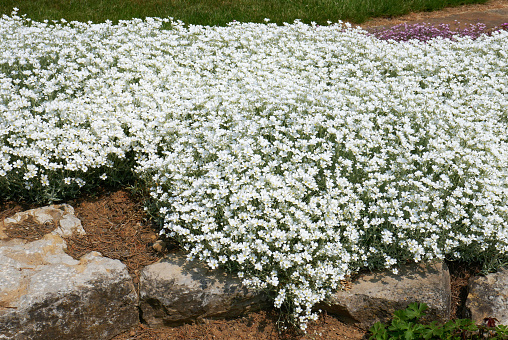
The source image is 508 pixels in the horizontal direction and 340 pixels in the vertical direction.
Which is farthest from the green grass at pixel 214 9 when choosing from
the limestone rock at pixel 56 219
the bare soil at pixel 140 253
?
the limestone rock at pixel 56 219

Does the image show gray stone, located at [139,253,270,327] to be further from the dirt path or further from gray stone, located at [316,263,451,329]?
the dirt path

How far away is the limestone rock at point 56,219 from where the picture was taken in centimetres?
399

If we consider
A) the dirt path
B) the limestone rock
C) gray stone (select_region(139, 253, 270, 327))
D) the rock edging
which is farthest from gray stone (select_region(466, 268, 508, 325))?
the dirt path

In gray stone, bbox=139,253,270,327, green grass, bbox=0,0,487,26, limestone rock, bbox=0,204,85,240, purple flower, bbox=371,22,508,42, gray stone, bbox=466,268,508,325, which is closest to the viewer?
gray stone, bbox=139,253,270,327

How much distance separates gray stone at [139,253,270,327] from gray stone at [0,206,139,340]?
0.14m

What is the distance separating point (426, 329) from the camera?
136 inches

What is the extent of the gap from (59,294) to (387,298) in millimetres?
2657

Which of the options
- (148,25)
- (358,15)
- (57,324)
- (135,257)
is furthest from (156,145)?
(358,15)

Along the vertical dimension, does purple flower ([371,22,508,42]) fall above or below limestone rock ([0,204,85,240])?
above

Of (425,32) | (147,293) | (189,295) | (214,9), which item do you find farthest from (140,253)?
(425,32)

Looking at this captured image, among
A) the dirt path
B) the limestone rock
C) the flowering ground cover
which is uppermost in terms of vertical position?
the dirt path

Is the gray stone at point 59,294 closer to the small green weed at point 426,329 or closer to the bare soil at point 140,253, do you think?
the bare soil at point 140,253

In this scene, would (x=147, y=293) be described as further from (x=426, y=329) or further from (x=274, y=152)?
(x=426, y=329)

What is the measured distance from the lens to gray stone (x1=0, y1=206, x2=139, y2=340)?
330 centimetres
